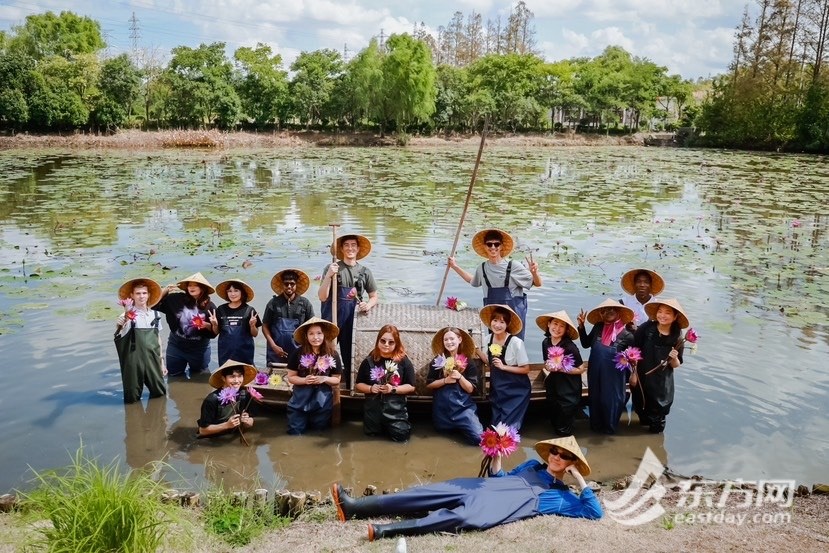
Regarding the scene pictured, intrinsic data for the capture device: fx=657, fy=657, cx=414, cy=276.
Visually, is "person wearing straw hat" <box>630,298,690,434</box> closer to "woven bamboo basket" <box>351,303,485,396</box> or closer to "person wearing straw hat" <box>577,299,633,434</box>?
"person wearing straw hat" <box>577,299,633,434</box>

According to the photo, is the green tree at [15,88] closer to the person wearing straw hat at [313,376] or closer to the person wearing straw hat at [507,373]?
the person wearing straw hat at [313,376]

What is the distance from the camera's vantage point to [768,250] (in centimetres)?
1330

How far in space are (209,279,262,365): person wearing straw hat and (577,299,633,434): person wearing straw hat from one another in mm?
3490

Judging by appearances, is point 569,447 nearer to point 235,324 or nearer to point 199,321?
point 235,324

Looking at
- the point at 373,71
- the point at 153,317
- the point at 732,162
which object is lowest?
the point at 153,317

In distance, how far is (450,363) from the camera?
5.89m

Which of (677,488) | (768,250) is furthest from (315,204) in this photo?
(677,488)

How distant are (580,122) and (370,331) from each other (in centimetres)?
6425

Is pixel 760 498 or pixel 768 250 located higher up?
pixel 768 250

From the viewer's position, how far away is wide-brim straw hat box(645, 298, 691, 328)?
5984mm

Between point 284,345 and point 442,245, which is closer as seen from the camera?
point 284,345

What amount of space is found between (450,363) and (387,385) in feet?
1.96

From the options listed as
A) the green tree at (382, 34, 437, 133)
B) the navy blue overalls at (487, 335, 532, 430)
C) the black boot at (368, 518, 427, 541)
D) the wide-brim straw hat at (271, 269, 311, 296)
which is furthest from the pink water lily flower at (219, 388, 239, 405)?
the green tree at (382, 34, 437, 133)

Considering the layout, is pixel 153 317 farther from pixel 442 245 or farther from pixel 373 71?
pixel 373 71
